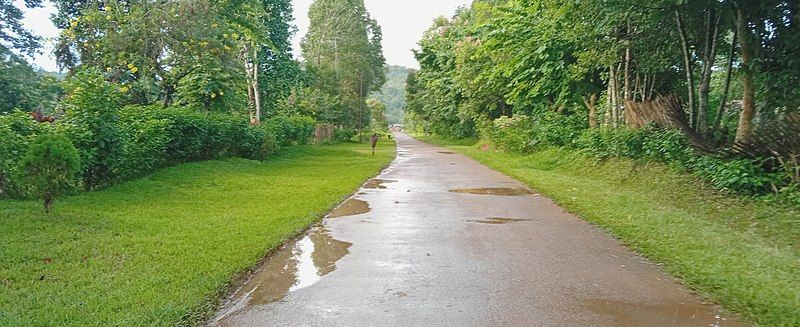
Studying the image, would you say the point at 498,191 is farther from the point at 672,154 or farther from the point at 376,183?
the point at 672,154

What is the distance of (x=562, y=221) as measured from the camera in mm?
7594

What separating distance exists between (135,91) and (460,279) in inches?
540

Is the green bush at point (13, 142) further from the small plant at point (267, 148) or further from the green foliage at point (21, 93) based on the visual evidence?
the green foliage at point (21, 93)

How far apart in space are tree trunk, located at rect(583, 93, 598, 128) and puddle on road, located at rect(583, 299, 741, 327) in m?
13.6

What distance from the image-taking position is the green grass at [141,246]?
3.95m

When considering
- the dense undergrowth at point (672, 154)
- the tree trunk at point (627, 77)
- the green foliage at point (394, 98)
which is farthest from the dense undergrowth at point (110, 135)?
the green foliage at point (394, 98)

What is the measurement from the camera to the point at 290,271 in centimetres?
519

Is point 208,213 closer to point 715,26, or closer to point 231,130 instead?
point 231,130

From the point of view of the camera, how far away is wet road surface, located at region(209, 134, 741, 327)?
3936 mm

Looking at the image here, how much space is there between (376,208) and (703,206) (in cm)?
506

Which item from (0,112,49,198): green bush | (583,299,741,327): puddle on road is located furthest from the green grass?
(583,299,741,327): puddle on road

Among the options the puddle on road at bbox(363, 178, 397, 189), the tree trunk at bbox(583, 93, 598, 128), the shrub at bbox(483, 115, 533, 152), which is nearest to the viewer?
the puddle on road at bbox(363, 178, 397, 189)

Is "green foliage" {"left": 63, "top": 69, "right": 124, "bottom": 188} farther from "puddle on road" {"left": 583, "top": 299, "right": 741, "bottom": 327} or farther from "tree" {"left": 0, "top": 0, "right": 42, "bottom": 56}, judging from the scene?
"tree" {"left": 0, "top": 0, "right": 42, "bottom": 56}

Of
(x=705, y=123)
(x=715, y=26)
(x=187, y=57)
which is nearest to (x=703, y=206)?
(x=705, y=123)
